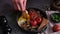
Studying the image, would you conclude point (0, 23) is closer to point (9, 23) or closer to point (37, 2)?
point (9, 23)

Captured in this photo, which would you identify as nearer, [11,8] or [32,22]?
[32,22]

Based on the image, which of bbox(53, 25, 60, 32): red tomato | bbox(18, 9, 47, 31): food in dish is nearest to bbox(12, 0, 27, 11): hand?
bbox(18, 9, 47, 31): food in dish

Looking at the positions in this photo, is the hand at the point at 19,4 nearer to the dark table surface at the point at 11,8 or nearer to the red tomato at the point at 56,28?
the dark table surface at the point at 11,8

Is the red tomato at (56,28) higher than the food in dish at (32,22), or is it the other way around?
the food in dish at (32,22)

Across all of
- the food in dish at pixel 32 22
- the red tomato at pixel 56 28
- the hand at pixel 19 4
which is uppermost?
the hand at pixel 19 4

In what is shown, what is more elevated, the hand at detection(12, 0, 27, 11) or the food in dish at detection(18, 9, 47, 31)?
the hand at detection(12, 0, 27, 11)

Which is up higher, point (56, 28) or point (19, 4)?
point (19, 4)

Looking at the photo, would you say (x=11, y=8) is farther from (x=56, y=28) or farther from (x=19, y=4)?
(x=56, y=28)

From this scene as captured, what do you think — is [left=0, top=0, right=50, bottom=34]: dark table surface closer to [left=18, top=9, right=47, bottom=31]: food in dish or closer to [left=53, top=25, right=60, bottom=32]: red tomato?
[left=18, top=9, right=47, bottom=31]: food in dish

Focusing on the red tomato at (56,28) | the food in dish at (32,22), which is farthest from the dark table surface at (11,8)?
the red tomato at (56,28)

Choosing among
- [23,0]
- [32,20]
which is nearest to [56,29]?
[32,20]

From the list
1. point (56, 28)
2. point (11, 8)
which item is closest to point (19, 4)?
point (11, 8)

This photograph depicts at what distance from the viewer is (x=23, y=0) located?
2.84 ft

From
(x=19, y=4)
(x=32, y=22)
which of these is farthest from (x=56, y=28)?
(x=19, y=4)
